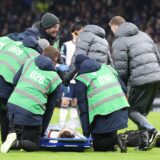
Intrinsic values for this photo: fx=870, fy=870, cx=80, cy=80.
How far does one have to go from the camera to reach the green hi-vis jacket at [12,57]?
12.2m

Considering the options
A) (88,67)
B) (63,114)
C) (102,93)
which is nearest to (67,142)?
(102,93)

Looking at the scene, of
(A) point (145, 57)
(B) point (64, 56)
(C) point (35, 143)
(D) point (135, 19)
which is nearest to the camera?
(C) point (35, 143)

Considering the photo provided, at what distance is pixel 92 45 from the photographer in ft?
48.4

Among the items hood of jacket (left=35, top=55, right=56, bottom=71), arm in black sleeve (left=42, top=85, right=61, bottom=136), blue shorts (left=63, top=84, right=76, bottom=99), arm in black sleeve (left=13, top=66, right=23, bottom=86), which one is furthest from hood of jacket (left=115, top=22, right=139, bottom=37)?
blue shorts (left=63, top=84, right=76, bottom=99)

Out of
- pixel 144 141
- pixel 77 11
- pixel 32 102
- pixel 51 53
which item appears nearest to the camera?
pixel 32 102

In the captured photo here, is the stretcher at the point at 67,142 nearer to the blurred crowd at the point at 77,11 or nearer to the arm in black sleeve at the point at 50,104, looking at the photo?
the arm in black sleeve at the point at 50,104

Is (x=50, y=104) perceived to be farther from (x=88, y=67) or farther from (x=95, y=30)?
(x=95, y=30)

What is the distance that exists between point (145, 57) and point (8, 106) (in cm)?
230

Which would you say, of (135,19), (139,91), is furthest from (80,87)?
(135,19)

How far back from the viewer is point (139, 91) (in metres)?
12.7

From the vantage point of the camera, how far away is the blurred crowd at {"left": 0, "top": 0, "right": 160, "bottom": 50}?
2859 centimetres

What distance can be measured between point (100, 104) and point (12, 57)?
1537mm

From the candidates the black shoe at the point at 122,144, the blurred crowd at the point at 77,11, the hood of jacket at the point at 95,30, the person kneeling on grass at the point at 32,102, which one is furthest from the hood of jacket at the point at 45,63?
the blurred crowd at the point at 77,11

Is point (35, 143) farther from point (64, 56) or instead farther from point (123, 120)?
point (64, 56)
